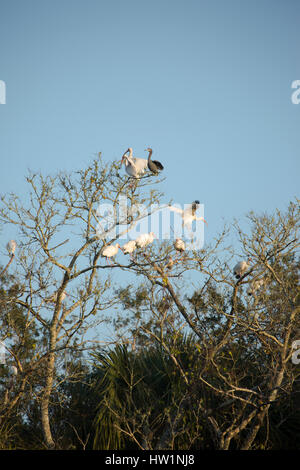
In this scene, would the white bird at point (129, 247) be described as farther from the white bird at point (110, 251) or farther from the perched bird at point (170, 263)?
the perched bird at point (170, 263)

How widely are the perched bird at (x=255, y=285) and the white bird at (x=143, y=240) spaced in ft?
7.12

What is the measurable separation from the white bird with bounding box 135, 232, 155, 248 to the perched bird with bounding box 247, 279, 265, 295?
217 centimetres


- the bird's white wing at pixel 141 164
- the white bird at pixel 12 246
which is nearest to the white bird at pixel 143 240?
the bird's white wing at pixel 141 164

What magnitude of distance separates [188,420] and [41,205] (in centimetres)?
534

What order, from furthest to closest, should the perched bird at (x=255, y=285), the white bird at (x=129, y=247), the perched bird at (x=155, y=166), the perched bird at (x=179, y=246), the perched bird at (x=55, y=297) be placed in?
the perched bird at (x=155, y=166), the perched bird at (x=55, y=297), the white bird at (x=129, y=247), the perched bird at (x=179, y=246), the perched bird at (x=255, y=285)

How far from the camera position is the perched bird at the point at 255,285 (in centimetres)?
993

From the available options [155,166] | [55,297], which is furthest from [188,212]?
[55,297]

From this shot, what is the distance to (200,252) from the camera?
10.0 meters

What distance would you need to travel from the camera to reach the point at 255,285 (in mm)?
10094

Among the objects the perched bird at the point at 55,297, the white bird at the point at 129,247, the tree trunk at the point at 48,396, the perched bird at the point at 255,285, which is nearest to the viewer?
the perched bird at the point at 255,285

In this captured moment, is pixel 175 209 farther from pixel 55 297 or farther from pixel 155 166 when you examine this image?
pixel 55 297

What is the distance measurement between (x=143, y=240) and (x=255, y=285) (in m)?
2.36
